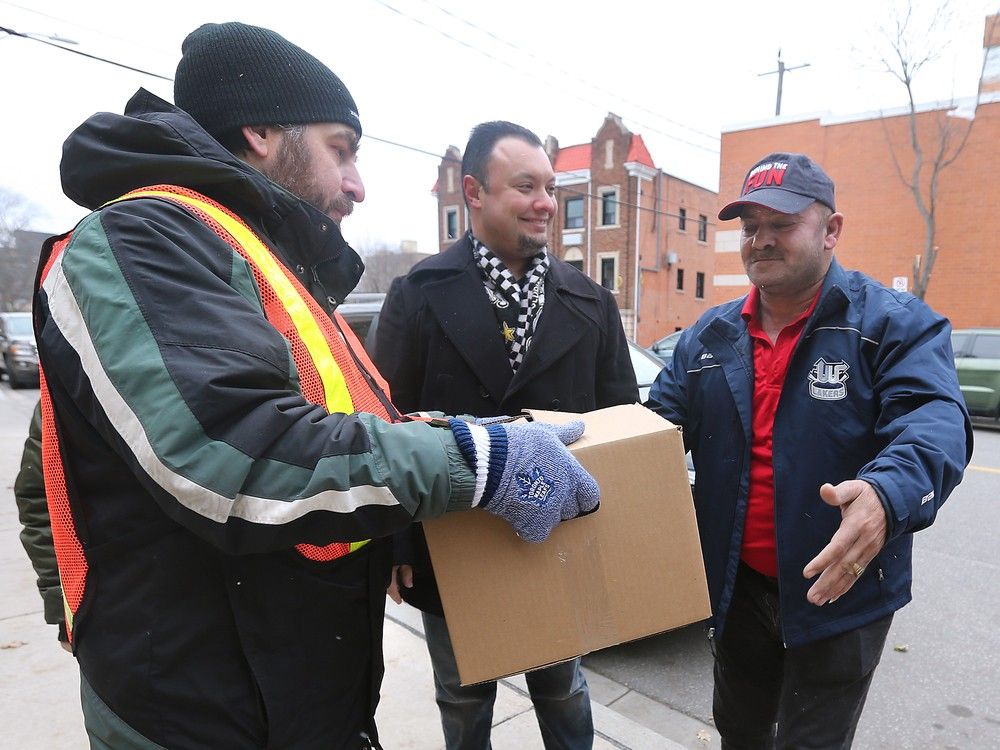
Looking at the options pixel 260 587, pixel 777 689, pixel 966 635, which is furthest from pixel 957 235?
pixel 260 587

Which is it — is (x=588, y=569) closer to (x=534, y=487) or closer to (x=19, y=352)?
(x=534, y=487)

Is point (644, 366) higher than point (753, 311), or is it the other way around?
point (753, 311)

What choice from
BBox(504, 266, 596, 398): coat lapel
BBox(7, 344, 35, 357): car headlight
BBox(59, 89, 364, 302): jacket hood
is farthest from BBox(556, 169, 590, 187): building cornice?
BBox(59, 89, 364, 302): jacket hood

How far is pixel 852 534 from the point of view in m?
1.33

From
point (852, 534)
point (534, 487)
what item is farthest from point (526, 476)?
point (852, 534)

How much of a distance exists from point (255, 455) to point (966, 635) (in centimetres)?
426

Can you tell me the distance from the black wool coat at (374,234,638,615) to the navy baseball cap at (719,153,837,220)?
0.66 m

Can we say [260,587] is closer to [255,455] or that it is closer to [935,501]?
[255,455]

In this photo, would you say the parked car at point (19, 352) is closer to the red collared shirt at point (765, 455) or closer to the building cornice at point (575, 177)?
the red collared shirt at point (765, 455)

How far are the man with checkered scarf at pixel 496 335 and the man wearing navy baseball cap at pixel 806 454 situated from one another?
424 millimetres

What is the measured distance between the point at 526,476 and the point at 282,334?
20.9 inches

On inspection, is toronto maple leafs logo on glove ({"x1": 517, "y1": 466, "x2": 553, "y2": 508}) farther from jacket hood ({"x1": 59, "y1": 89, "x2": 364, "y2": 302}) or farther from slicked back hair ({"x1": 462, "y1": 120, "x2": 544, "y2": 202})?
slicked back hair ({"x1": 462, "y1": 120, "x2": 544, "y2": 202})

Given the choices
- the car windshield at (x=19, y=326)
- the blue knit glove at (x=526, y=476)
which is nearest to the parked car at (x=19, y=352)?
the car windshield at (x=19, y=326)

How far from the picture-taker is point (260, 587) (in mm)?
1154
